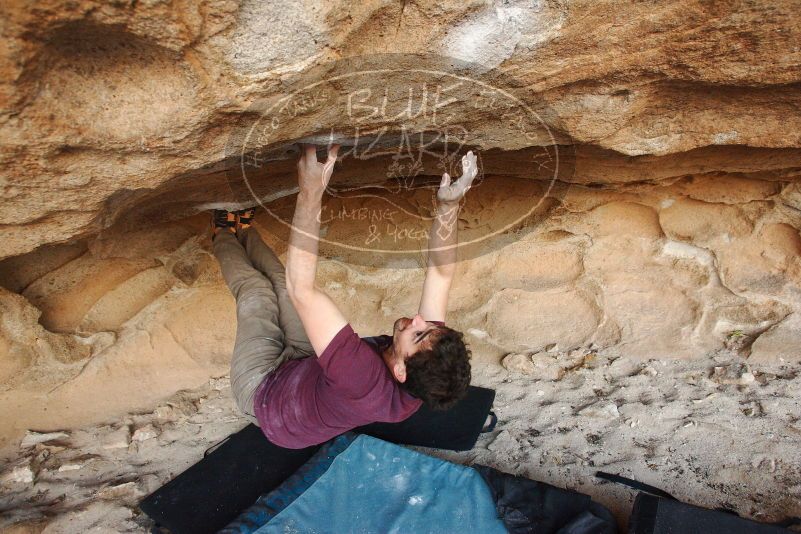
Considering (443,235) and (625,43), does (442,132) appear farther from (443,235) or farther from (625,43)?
(625,43)

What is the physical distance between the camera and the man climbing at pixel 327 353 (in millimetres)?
1618

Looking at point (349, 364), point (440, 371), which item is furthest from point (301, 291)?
point (440, 371)

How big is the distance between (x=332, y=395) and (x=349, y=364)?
146mm

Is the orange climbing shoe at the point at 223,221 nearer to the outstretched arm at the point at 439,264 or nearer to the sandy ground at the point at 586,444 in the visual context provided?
the sandy ground at the point at 586,444

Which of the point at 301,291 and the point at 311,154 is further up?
the point at 311,154

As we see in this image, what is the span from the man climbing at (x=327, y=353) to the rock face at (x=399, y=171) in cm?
30

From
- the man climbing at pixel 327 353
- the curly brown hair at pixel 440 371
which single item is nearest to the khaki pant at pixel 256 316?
the man climbing at pixel 327 353

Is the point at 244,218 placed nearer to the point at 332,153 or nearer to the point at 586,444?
the point at 332,153

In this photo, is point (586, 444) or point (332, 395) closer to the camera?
point (332, 395)

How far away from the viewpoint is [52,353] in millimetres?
2408

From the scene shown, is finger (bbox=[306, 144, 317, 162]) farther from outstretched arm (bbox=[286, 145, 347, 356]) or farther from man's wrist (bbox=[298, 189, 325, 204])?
man's wrist (bbox=[298, 189, 325, 204])

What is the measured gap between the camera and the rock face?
131 cm

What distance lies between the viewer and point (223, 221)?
2.44 m

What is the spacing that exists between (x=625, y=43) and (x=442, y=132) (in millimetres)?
625
